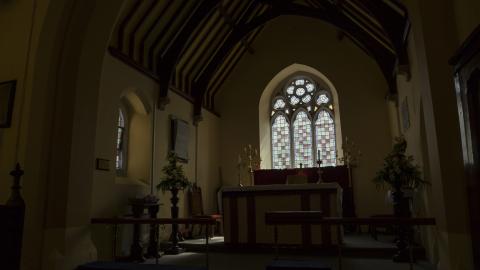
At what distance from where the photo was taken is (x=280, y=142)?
32.8ft

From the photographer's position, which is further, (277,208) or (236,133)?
(236,133)

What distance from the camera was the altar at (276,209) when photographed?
18.1 ft

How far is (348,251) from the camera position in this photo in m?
5.45

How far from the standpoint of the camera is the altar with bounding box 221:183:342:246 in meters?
5.51

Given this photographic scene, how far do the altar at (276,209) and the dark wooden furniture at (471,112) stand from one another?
302 centimetres

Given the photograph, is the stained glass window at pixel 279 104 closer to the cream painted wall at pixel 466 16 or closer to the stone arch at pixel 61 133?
the stone arch at pixel 61 133

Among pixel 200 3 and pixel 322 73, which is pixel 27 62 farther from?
pixel 322 73

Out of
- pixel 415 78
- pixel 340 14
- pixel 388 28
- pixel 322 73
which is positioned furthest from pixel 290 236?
pixel 322 73

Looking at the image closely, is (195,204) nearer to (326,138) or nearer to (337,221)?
(326,138)

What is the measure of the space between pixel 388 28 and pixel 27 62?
5236 millimetres

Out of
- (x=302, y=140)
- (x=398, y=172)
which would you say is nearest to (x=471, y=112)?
(x=398, y=172)

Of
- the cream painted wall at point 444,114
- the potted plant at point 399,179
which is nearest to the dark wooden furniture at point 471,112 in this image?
the cream painted wall at point 444,114

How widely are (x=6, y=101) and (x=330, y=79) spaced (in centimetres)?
733

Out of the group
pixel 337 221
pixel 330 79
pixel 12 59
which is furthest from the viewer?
pixel 330 79
